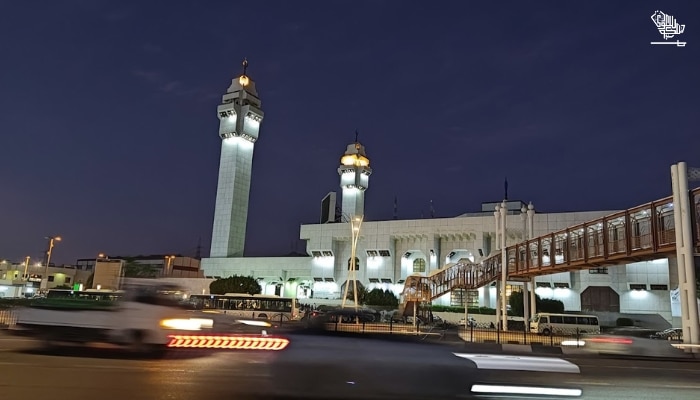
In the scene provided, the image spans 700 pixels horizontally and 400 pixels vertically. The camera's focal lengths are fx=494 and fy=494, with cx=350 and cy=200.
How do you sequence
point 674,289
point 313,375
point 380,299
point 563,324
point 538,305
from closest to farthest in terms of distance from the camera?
1. point 313,375
2. point 563,324
3. point 674,289
4. point 538,305
5. point 380,299

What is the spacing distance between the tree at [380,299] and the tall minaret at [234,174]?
30459 mm

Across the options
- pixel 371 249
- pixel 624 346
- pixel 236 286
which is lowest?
pixel 624 346

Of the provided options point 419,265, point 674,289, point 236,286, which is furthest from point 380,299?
point 674,289

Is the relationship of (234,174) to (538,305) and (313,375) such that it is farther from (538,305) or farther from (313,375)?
(313,375)

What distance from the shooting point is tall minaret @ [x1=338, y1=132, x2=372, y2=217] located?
9994 cm

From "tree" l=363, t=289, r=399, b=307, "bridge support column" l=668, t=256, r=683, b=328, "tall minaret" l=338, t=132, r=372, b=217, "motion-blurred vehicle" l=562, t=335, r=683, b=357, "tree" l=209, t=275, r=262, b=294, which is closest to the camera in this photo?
"motion-blurred vehicle" l=562, t=335, r=683, b=357

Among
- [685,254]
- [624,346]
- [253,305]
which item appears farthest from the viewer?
[253,305]

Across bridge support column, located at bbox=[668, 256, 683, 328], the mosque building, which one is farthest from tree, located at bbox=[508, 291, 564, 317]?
bridge support column, located at bbox=[668, 256, 683, 328]

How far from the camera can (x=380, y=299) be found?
64.1m

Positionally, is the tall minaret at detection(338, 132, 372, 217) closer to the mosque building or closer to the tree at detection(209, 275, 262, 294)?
the mosque building

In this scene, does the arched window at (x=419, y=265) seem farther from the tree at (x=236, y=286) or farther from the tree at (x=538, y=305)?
the tree at (x=236, y=286)

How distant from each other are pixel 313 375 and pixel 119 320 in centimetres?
1015

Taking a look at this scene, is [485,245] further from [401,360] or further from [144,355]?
[401,360]

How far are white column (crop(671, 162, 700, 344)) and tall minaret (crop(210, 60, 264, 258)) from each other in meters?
71.8
